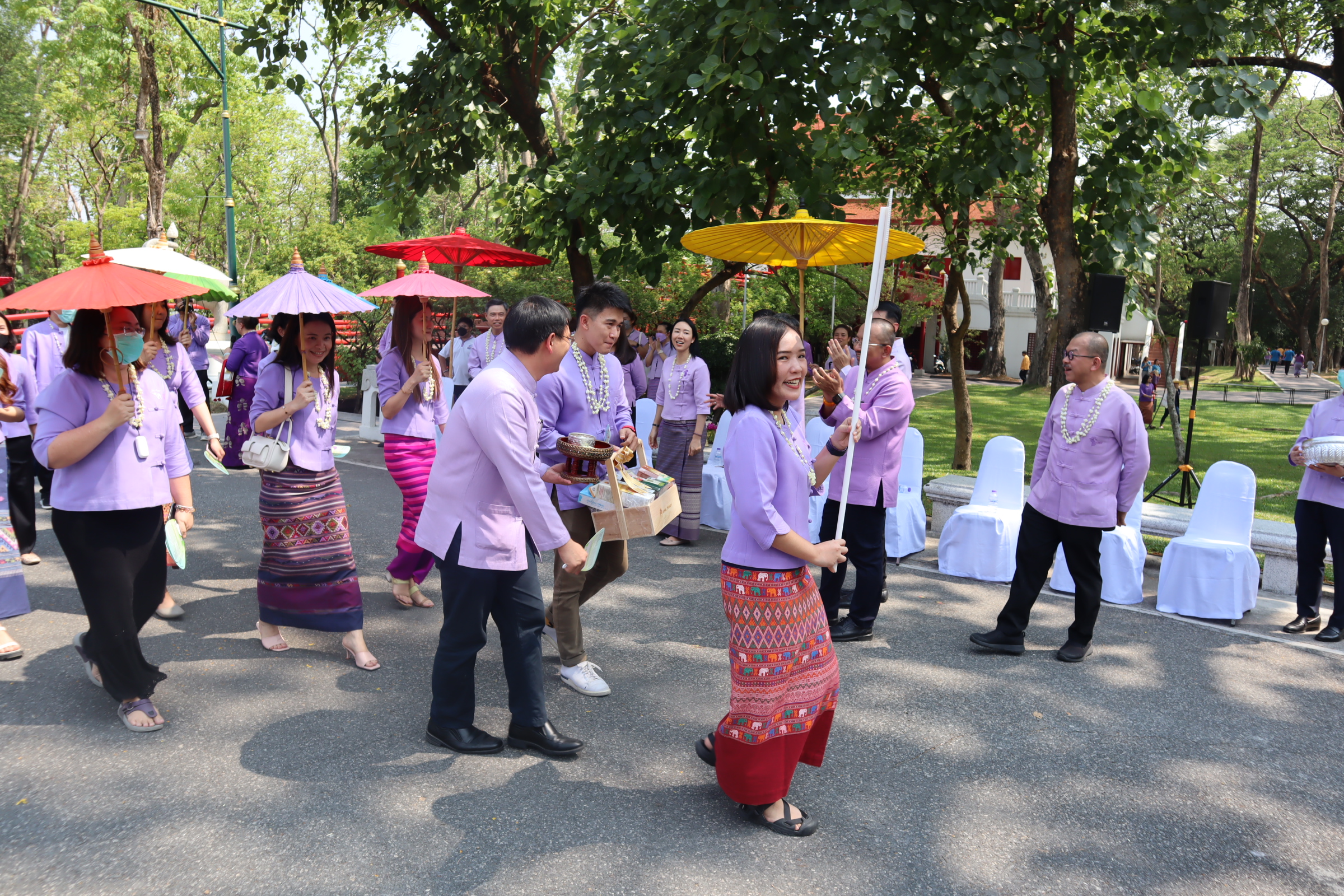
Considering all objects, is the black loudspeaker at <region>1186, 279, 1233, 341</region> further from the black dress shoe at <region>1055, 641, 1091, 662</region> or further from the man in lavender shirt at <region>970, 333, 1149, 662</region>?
the black dress shoe at <region>1055, 641, 1091, 662</region>

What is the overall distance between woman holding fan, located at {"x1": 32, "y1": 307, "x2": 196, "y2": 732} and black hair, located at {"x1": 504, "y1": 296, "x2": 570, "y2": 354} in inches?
60.2

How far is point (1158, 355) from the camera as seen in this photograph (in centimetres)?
2903

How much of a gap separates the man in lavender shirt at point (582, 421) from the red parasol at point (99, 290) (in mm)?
1656

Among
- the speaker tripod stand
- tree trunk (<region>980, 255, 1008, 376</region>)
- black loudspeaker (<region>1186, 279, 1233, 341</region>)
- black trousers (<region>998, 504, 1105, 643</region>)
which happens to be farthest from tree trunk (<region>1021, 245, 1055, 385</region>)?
black trousers (<region>998, 504, 1105, 643</region>)

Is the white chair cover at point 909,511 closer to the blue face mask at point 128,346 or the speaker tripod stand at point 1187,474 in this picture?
the speaker tripod stand at point 1187,474

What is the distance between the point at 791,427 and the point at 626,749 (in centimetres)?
163

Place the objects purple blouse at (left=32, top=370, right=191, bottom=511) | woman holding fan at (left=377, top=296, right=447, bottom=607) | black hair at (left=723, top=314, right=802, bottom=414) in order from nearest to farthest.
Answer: black hair at (left=723, top=314, right=802, bottom=414) < purple blouse at (left=32, top=370, right=191, bottom=511) < woman holding fan at (left=377, top=296, right=447, bottom=607)

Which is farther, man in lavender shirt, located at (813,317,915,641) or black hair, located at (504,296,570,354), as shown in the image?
man in lavender shirt, located at (813,317,915,641)

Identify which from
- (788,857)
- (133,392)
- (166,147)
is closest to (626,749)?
(788,857)

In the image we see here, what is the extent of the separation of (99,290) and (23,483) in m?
4.28

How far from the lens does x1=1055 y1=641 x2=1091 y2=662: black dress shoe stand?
537cm

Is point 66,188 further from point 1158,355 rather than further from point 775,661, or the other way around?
point 775,661

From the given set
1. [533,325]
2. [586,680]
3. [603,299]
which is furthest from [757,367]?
[586,680]

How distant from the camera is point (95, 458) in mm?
3852
